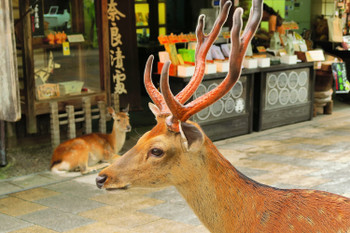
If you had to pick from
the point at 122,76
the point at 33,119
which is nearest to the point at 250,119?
the point at 122,76

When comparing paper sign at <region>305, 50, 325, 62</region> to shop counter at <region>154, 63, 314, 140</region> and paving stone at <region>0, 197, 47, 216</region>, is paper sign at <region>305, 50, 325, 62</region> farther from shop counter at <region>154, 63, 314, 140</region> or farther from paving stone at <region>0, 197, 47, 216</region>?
paving stone at <region>0, 197, 47, 216</region>

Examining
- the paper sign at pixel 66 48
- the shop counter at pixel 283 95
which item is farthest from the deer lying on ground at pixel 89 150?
the shop counter at pixel 283 95

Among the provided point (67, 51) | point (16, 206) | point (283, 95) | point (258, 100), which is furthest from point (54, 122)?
point (283, 95)

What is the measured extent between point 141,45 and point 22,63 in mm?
4371

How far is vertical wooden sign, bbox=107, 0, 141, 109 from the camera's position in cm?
834

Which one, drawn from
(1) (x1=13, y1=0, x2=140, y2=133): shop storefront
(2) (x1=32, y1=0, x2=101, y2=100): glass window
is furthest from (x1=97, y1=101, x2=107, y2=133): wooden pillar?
(2) (x1=32, y1=0, x2=101, y2=100): glass window

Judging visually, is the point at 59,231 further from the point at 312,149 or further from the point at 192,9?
the point at 192,9

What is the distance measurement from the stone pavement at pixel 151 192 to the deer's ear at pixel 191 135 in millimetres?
1260

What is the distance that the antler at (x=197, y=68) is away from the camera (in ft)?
9.86

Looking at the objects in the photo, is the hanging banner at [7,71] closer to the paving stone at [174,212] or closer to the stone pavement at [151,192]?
the stone pavement at [151,192]

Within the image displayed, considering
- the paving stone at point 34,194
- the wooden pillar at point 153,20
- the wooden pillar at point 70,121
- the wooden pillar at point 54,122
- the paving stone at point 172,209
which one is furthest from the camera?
the wooden pillar at point 153,20

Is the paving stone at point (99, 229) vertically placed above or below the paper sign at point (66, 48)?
below

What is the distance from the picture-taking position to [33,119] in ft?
25.4

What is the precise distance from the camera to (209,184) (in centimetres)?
271
